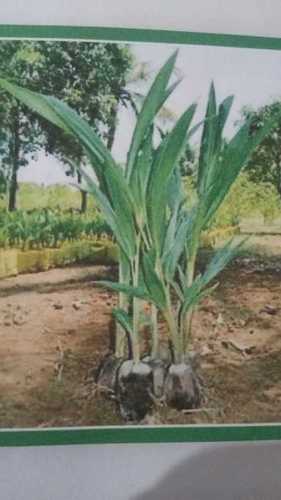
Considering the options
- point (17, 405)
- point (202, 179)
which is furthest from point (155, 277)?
point (17, 405)

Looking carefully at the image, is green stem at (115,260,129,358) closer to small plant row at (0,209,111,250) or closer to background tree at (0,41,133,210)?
small plant row at (0,209,111,250)

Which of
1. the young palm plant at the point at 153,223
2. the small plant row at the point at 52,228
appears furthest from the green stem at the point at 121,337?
the small plant row at the point at 52,228

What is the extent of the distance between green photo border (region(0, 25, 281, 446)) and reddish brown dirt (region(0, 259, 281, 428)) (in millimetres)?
13

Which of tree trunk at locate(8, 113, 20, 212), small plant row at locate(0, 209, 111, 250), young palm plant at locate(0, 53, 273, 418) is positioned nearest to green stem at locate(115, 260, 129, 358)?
young palm plant at locate(0, 53, 273, 418)

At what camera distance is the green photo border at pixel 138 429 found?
1.11 meters

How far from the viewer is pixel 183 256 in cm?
116

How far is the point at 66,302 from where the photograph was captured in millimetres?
1135

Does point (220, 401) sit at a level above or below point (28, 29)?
below

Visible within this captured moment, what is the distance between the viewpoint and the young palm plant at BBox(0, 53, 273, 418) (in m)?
1.14

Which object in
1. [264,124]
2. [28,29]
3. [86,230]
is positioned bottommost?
[86,230]

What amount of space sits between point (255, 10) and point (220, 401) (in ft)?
2.08

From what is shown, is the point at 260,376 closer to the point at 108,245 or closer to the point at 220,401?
the point at 220,401

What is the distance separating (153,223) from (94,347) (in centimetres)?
21

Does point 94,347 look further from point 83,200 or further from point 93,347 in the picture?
point 83,200
